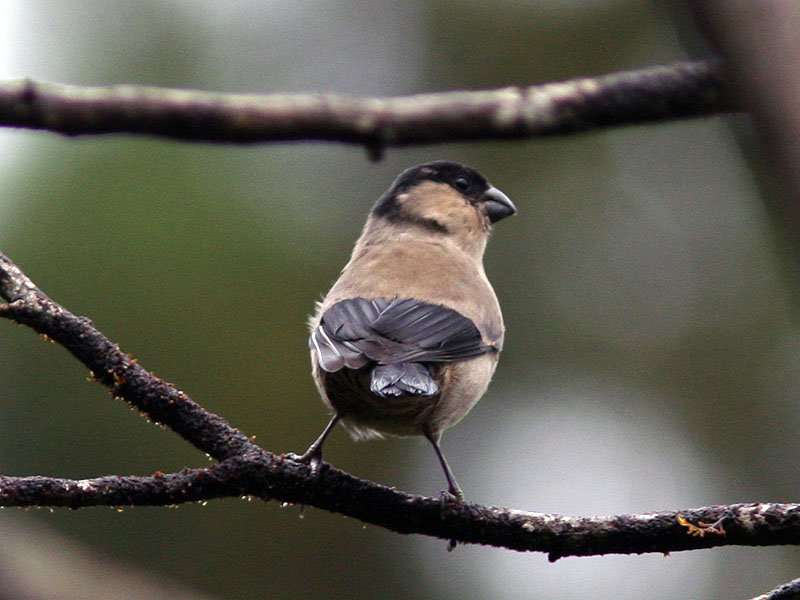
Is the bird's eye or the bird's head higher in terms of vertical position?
the bird's eye

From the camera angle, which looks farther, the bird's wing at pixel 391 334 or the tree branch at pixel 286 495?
the bird's wing at pixel 391 334

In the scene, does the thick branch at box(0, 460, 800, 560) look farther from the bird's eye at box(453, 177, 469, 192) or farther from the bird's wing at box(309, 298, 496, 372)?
the bird's eye at box(453, 177, 469, 192)

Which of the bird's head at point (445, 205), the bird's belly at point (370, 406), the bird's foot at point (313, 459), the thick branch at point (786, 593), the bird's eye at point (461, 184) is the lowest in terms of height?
the thick branch at point (786, 593)

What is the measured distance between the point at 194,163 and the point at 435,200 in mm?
2797

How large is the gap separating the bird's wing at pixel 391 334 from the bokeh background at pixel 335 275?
8.17 ft

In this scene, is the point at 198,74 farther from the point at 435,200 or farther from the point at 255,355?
the point at 435,200

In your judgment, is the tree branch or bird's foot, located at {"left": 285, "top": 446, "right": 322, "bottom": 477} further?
bird's foot, located at {"left": 285, "top": 446, "right": 322, "bottom": 477}

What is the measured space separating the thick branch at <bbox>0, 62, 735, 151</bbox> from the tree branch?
481mm

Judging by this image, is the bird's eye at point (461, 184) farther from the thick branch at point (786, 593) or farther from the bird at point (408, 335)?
the thick branch at point (786, 593)

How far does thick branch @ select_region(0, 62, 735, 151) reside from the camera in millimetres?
2340

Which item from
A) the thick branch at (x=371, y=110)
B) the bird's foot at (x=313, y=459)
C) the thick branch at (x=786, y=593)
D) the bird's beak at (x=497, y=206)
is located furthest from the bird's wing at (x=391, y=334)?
the thick branch at (x=786, y=593)

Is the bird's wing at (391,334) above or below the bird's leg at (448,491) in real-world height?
above

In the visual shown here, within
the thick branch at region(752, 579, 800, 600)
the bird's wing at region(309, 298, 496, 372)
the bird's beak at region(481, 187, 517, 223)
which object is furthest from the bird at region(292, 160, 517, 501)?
the thick branch at region(752, 579, 800, 600)

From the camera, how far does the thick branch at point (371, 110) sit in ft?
7.68
